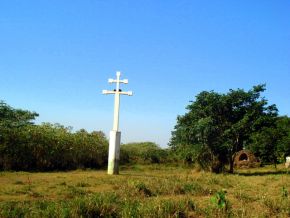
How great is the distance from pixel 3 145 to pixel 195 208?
16580 millimetres

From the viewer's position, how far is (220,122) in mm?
27969

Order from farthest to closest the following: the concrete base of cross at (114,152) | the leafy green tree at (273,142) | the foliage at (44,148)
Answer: the leafy green tree at (273,142) < the foliage at (44,148) < the concrete base of cross at (114,152)

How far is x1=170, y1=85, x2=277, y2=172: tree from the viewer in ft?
87.7

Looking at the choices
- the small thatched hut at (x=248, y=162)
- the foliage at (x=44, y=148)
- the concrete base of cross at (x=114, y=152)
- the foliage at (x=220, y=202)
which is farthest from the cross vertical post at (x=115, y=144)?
the small thatched hut at (x=248, y=162)

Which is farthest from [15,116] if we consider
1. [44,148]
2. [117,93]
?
[117,93]

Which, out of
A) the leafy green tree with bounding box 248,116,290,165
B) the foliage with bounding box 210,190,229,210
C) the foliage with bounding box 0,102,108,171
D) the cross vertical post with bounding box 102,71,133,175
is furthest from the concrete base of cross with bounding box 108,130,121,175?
the foliage with bounding box 210,190,229,210

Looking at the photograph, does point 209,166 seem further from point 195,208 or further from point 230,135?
point 195,208

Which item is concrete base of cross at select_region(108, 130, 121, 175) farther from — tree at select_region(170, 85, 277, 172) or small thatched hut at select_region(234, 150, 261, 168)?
small thatched hut at select_region(234, 150, 261, 168)

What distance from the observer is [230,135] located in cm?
2719

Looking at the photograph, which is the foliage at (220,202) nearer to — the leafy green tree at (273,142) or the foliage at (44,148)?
the foliage at (44,148)

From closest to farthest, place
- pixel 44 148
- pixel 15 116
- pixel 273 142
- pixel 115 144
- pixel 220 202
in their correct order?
pixel 220 202 < pixel 115 144 < pixel 44 148 < pixel 273 142 < pixel 15 116

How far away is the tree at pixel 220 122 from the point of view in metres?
26.7

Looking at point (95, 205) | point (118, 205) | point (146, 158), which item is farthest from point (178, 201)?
point (146, 158)

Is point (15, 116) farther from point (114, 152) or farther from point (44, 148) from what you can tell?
point (114, 152)
